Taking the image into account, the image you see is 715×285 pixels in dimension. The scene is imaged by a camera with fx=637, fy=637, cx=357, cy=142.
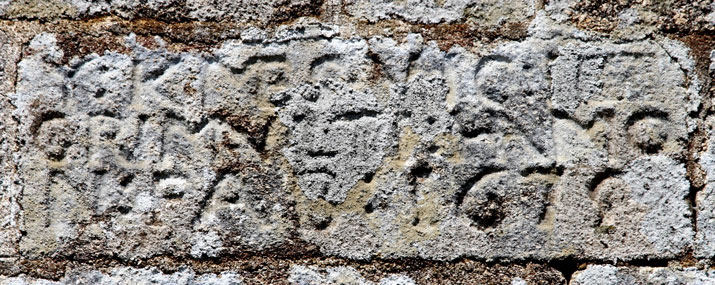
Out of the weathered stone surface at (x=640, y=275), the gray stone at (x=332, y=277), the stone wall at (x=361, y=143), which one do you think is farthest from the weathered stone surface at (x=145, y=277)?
the weathered stone surface at (x=640, y=275)

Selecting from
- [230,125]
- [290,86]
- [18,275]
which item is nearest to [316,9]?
[290,86]

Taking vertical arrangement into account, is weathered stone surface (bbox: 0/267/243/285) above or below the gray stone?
below

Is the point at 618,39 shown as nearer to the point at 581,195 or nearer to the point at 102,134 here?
the point at 581,195

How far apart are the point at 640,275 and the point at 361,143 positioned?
66 centimetres

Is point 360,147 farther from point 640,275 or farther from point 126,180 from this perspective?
point 640,275

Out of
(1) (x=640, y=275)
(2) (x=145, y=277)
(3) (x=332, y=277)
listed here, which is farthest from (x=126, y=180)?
(1) (x=640, y=275)

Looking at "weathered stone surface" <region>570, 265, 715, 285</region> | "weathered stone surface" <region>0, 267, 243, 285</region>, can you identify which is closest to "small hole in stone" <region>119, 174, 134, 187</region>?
"weathered stone surface" <region>0, 267, 243, 285</region>

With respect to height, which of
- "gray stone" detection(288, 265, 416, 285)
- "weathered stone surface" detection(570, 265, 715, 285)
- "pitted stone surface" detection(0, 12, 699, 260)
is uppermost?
"pitted stone surface" detection(0, 12, 699, 260)

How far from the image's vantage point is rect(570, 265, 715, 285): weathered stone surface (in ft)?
4.45

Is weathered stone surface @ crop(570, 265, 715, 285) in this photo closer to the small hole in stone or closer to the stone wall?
the stone wall

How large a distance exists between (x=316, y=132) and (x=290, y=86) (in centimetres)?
12

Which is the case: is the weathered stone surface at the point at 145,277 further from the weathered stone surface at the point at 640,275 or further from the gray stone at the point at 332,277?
the weathered stone surface at the point at 640,275

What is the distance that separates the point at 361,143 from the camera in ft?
4.52

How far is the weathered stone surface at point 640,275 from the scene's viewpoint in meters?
1.36
